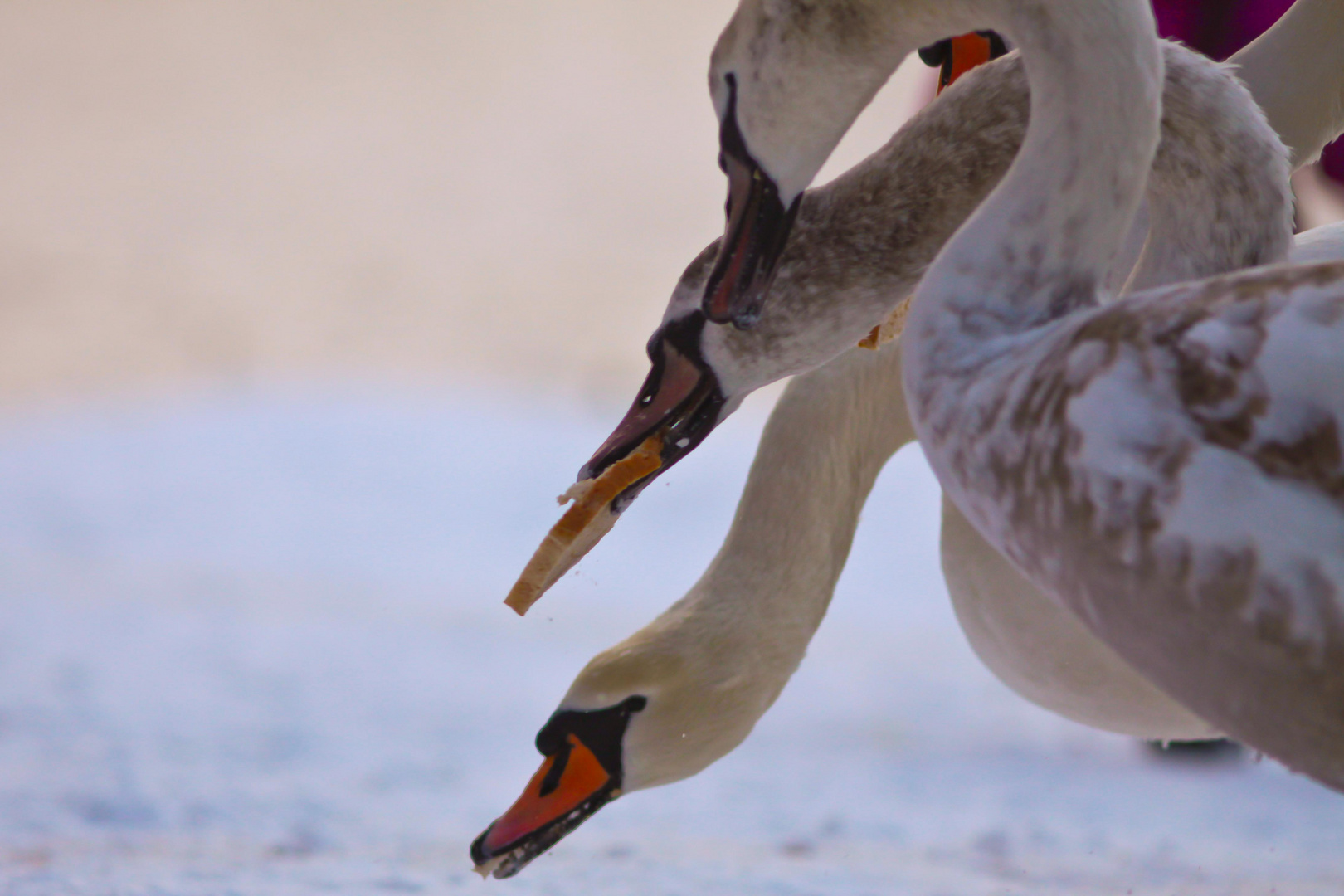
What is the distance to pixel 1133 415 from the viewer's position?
54cm

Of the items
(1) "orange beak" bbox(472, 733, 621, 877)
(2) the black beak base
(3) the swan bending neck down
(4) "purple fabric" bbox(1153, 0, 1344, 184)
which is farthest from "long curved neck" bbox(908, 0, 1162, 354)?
(4) "purple fabric" bbox(1153, 0, 1344, 184)

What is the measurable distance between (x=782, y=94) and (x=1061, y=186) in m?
0.17

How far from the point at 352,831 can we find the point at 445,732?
519 millimetres

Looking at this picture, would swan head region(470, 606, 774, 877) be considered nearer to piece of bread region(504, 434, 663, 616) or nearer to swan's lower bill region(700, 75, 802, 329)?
piece of bread region(504, 434, 663, 616)

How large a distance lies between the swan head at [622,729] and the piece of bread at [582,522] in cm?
13

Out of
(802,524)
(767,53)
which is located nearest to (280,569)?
(802,524)

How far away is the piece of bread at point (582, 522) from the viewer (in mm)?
872

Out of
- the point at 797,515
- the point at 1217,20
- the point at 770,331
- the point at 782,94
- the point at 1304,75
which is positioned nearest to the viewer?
the point at 782,94

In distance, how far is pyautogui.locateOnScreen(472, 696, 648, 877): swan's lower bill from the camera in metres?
1.01

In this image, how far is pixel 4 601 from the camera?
244 cm

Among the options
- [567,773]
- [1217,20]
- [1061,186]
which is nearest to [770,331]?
[1061,186]

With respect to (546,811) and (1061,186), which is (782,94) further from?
(546,811)

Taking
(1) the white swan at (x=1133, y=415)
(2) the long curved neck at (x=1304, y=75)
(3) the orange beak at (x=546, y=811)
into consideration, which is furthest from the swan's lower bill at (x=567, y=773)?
(2) the long curved neck at (x=1304, y=75)

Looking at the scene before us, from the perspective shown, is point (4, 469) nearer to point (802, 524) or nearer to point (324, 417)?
point (324, 417)
